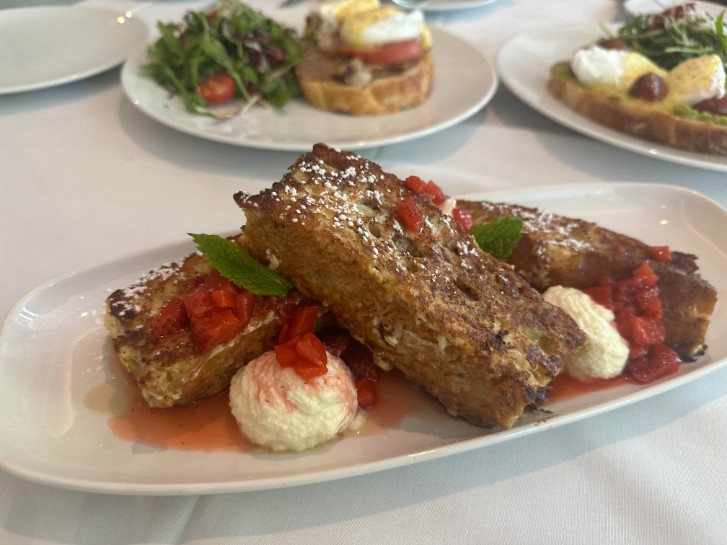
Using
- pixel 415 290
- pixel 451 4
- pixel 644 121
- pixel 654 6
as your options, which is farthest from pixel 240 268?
pixel 654 6

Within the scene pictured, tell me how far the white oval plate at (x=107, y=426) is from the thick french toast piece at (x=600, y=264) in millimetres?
117

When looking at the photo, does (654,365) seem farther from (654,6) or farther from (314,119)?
(654,6)

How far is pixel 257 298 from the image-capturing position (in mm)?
1779

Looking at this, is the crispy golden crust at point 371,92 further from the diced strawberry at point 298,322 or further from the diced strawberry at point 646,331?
the diced strawberry at point 646,331

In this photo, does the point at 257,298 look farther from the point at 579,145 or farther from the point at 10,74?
the point at 10,74

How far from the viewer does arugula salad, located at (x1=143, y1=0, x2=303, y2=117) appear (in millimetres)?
3469

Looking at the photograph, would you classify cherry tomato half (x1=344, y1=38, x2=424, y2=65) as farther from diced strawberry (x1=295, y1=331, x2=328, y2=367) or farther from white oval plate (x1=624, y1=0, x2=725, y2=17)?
diced strawberry (x1=295, y1=331, x2=328, y2=367)

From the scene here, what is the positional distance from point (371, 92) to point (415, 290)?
7.10ft

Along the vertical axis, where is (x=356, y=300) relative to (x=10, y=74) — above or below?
above

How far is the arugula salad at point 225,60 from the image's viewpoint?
3.47 metres

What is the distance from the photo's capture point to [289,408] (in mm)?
1625

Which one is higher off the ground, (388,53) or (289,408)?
(388,53)

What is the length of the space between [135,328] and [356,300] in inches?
28.2

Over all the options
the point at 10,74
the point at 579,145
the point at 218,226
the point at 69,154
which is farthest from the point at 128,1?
the point at 579,145
